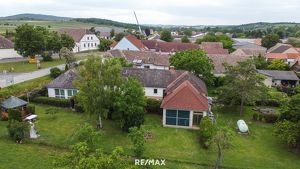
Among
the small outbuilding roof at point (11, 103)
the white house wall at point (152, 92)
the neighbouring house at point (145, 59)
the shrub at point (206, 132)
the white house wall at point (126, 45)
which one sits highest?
the white house wall at point (126, 45)

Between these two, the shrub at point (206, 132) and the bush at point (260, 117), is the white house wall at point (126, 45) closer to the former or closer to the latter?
the bush at point (260, 117)

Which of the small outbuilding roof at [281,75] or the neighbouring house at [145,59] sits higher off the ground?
the neighbouring house at [145,59]

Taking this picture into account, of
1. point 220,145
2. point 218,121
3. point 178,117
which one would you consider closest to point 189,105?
point 178,117

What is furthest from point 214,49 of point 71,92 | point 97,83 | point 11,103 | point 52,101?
point 11,103

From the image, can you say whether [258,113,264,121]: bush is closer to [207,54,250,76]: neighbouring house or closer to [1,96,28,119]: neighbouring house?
[207,54,250,76]: neighbouring house

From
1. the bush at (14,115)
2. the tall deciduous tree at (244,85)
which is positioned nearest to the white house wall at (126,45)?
the tall deciduous tree at (244,85)

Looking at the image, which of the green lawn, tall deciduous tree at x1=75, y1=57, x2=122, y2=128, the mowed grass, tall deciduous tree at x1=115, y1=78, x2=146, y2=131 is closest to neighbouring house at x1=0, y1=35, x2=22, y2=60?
the mowed grass
